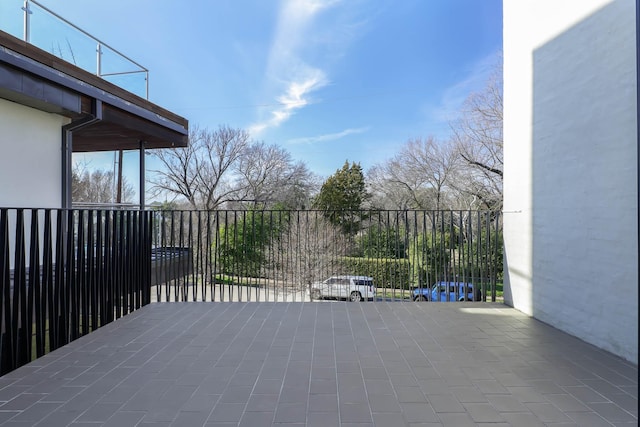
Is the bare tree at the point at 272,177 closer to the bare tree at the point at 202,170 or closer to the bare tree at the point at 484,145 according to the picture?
the bare tree at the point at 202,170

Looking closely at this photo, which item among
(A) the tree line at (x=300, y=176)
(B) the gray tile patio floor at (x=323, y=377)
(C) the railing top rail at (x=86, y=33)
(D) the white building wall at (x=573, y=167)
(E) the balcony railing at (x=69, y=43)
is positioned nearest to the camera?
(B) the gray tile patio floor at (x=323, y=377)

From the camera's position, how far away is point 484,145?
45.9 feet

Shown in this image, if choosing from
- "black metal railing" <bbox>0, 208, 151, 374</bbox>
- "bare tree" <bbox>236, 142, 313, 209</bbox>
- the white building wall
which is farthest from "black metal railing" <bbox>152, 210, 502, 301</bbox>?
"bare tree" <bbox>236, 142, 313, 209</bbox>

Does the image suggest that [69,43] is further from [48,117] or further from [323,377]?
[323,377]

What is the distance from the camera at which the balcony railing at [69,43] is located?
418cm

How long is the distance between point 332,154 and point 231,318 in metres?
19.9

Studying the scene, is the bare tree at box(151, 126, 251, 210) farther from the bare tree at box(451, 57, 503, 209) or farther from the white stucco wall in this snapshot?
the white stucco wall

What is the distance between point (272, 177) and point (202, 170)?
4.00 meters

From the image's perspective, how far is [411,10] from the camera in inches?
602

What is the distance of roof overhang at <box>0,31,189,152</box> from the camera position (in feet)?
12.3

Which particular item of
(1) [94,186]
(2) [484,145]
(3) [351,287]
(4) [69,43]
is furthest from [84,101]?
(2) [484,145]

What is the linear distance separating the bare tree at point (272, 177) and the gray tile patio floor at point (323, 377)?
18.1 metres

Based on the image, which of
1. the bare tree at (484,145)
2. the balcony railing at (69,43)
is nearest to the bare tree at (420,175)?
the bare tree at (484,145)

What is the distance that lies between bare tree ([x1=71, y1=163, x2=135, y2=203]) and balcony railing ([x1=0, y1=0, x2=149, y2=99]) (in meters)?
1.50
